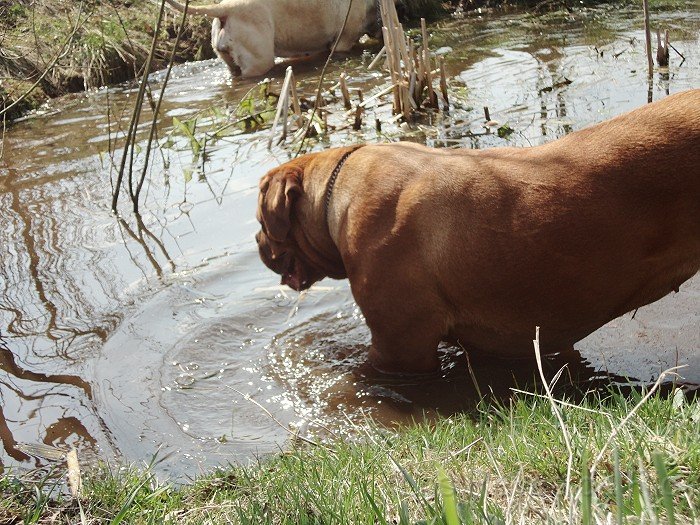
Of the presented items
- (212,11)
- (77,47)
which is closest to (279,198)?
(212,11)

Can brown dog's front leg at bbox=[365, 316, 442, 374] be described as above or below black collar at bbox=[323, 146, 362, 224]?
below

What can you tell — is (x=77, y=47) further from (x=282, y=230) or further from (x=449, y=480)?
(x=449, y=480)

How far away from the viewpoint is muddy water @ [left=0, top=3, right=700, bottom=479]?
169 inches

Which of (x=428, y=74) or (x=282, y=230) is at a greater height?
(x=428, y=74)

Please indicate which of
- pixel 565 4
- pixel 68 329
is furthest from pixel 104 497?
pixel 565 4

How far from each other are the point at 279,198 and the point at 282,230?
0.18 metres

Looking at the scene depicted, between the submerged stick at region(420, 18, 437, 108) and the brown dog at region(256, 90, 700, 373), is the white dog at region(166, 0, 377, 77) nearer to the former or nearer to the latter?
the submerged stick at region(420, 18, 437, 108)

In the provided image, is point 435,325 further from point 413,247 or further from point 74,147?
point 74,147

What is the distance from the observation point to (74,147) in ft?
32.5

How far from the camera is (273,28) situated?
1295cm

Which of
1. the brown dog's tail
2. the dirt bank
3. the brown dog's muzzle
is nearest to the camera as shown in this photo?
the brown dog's muzzle

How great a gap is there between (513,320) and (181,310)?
2390 mm

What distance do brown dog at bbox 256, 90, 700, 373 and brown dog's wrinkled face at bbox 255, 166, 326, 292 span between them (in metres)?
0.04

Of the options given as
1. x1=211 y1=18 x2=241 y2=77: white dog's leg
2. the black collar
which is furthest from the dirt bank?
the black collar
